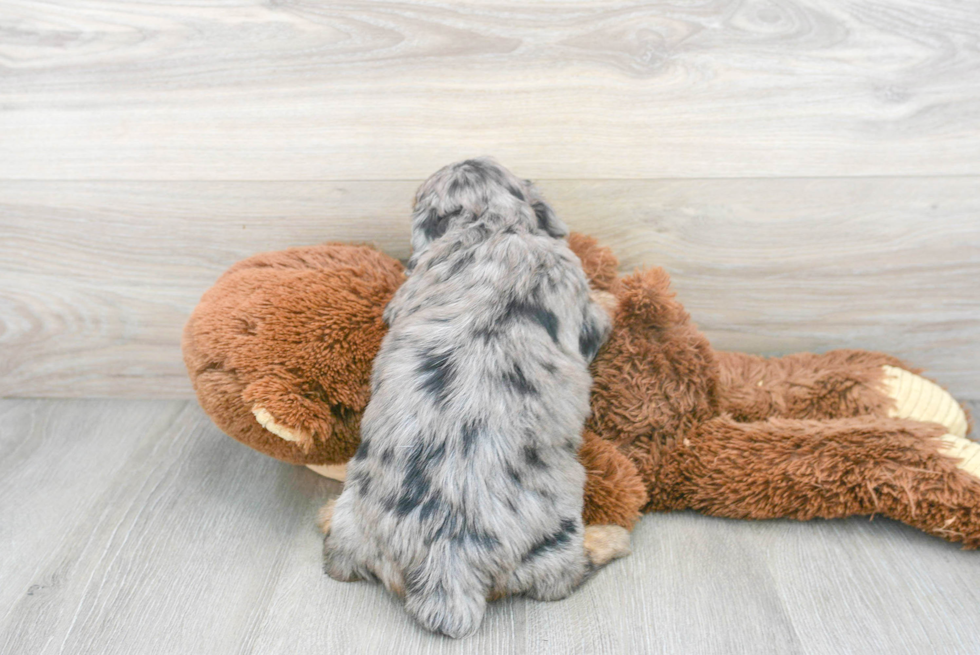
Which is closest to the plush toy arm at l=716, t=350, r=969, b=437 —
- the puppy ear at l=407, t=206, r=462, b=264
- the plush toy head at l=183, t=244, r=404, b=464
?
the puppy ear at l=407, t=206, r=462, b=264

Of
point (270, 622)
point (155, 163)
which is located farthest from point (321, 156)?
point (270, 622)

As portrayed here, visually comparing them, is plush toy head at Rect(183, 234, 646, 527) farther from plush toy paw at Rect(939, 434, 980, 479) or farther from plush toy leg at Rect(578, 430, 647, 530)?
plush toy paw at Rect(939, 434, 980, 479)

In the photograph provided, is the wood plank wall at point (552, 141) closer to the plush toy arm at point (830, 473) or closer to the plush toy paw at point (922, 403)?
the plush toy paw at point (922, 403)

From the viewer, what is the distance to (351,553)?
166 centimetres

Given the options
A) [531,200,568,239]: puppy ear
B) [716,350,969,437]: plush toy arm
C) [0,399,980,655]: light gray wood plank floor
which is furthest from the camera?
[716,350,969,437]: plush toy arm

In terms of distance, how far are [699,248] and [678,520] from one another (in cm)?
86

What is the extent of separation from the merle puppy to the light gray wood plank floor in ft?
0.28

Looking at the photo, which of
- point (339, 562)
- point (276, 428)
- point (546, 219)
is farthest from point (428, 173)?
point (339, 562)

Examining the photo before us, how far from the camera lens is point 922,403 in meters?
2.10

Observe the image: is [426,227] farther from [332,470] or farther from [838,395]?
[838,395]

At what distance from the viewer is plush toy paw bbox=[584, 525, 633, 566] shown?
1729 mm

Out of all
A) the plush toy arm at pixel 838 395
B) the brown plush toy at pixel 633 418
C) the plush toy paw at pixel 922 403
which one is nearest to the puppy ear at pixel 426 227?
the brown plush toy at pixel 633 418

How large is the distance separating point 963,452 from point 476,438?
4.32ft

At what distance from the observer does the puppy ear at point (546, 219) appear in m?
1.95
